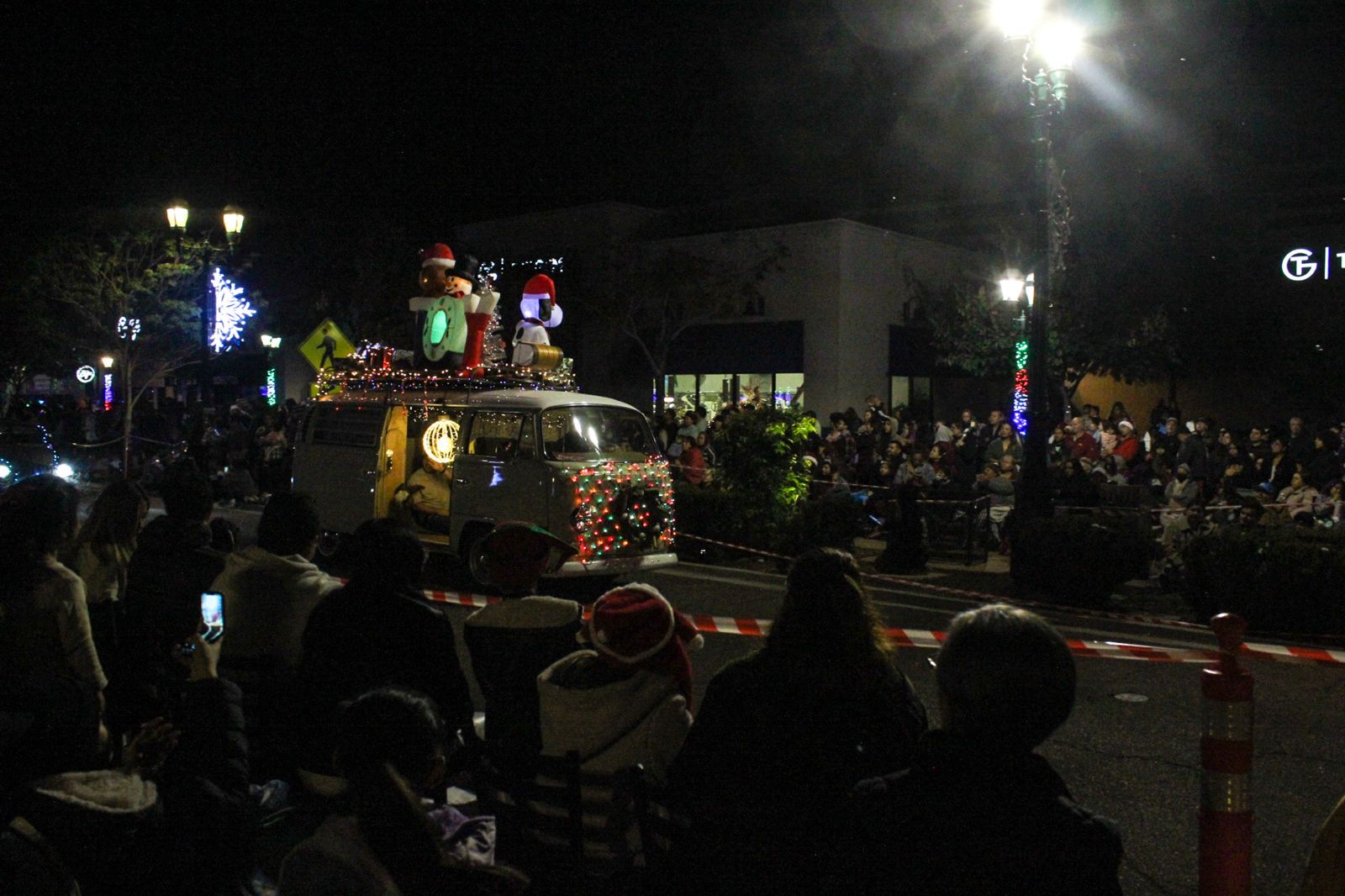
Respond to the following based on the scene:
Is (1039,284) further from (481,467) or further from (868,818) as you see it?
(868,818)

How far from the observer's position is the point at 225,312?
2302cm

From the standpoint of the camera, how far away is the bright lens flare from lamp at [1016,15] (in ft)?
36.6

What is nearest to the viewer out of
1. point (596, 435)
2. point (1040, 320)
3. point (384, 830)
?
point (384, 830)

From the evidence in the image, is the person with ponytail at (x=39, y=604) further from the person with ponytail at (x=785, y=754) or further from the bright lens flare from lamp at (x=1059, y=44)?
the bright lens flare from lamp at (x=1059, y=44)

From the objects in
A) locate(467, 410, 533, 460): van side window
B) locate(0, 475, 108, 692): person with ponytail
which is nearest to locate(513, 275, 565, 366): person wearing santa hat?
locate(467, 410, 533, 460): van side window

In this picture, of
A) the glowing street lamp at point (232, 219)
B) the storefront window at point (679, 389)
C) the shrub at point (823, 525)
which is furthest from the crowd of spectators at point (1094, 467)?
the storefront window at point (679, 389)

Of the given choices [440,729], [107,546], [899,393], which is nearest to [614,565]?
[107,546]

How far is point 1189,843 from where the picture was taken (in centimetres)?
521

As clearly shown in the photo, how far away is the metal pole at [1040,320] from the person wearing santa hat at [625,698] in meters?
9.47

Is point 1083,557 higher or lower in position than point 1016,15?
lower

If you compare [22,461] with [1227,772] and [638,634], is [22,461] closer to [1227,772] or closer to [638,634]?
[638,634]

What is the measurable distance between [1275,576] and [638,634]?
839cm

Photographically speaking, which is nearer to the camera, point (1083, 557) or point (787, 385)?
point (1083, 557)

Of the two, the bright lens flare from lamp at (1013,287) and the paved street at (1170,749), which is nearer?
the paved street at (1170,749)
